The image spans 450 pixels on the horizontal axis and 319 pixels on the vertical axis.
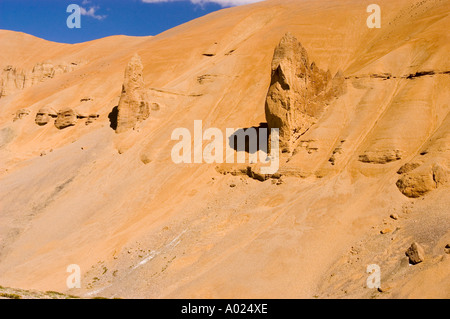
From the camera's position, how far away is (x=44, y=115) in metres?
37.4

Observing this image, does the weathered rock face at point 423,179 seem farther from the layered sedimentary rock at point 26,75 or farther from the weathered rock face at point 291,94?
the layered sedimentary rock at point 26,75

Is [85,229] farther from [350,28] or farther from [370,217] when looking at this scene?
[350,28]

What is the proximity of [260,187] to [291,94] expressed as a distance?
4.49 m

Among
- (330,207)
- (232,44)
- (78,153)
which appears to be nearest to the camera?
(330,207)

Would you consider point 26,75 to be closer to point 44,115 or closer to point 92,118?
point 44,115

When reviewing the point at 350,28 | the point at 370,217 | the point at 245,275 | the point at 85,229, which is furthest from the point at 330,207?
the point at 350,28

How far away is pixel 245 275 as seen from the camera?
15039 millimetres

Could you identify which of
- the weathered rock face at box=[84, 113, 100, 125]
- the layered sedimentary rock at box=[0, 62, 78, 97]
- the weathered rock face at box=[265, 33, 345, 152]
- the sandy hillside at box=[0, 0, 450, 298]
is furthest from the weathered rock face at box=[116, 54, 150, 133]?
the layered sedimentary rock at box=[0, 62, 78, 97]

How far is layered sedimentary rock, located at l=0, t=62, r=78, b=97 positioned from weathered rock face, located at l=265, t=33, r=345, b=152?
140 ft

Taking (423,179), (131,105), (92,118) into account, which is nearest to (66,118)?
(92,118)

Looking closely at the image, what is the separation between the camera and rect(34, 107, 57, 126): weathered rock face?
3738cm

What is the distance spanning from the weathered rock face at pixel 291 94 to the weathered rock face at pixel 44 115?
24.0 m

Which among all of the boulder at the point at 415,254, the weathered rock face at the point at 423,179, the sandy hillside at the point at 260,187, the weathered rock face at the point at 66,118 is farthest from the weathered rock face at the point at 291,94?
the weathered rock face at the point at 66,118
